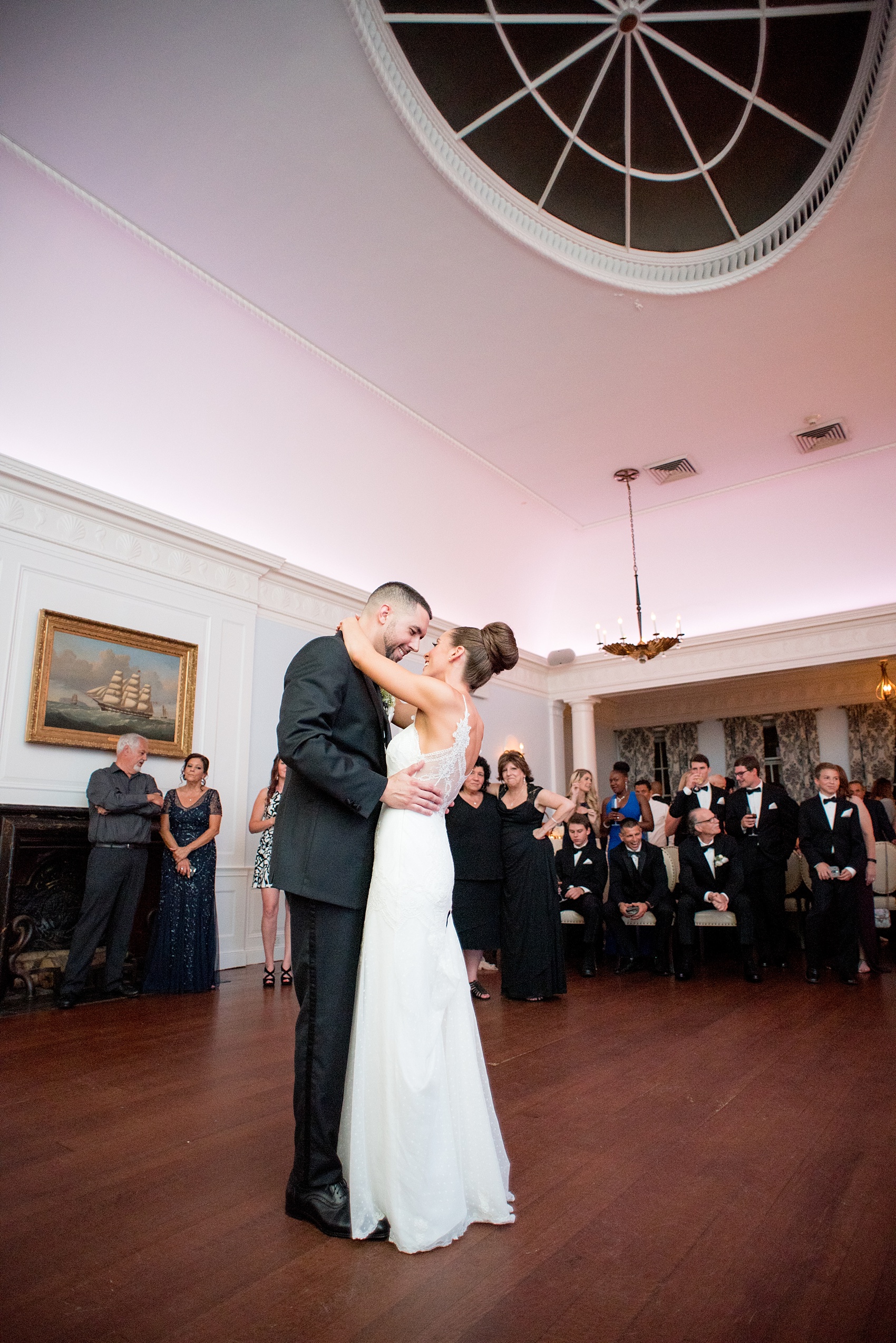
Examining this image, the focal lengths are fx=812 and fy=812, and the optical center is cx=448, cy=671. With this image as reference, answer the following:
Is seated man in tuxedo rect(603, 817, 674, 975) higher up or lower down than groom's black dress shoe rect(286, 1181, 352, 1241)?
higher up

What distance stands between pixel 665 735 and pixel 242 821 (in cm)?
1051

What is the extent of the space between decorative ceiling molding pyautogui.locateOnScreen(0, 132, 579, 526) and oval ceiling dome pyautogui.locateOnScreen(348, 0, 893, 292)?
1920 millimetres

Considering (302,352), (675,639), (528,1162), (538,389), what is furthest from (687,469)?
(528,1162)

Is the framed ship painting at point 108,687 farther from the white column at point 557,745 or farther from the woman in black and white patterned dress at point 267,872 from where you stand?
the white column at point 557,745

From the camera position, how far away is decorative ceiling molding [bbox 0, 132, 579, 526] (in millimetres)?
4727

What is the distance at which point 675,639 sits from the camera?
27.2ft

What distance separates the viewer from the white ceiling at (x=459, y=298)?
4129mm

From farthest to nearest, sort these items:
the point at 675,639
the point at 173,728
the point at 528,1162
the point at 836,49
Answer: the point at 675,639 → the point at 173,728 → the point at 836,49 → the point at 528,1162

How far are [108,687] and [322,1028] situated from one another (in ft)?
15.1

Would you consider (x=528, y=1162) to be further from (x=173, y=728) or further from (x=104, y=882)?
(x=173, y=728)

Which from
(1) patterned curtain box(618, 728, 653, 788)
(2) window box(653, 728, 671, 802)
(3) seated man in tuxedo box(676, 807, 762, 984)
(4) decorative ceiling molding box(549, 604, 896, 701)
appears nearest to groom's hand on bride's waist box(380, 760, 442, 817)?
(3) seated man in tuxedo box(676, 807, 762, 984)

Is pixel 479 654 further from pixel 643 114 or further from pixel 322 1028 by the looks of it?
pixel 643 114

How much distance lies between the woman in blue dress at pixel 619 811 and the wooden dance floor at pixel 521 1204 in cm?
376

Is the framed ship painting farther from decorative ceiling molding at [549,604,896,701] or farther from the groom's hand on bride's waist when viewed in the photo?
decorative ceiling molding at [549,604,896,701]
